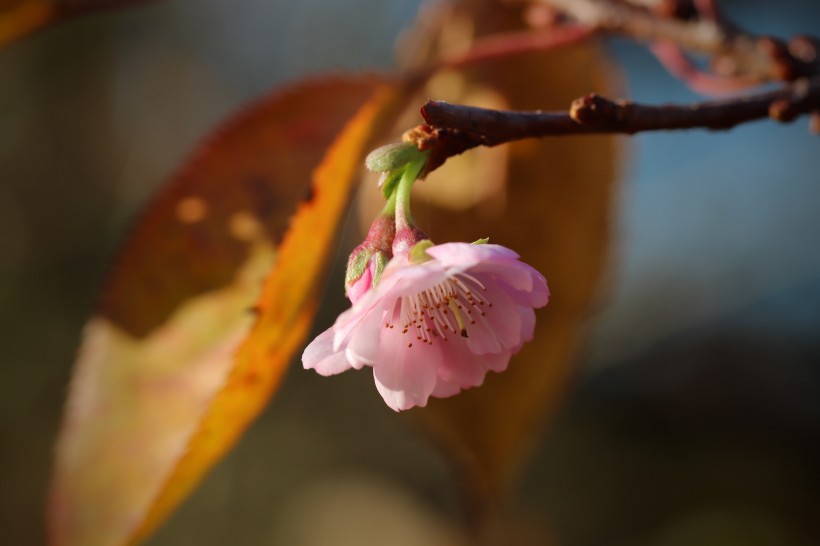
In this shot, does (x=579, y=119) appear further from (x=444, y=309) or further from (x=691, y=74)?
(x=691, y=74)

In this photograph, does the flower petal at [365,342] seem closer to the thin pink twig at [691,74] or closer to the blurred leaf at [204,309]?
the blurred leaf at [204,309]

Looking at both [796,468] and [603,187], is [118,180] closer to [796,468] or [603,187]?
[796,468]

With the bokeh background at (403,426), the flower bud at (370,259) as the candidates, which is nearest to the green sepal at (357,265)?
the flower bud at (370,259)

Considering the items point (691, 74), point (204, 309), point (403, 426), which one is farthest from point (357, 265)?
point (403, 426)

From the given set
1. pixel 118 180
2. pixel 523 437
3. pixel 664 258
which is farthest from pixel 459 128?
pixel 118 180

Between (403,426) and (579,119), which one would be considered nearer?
(579,119)

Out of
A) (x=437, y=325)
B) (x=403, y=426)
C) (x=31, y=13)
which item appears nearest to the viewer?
(x=437, y=325)
